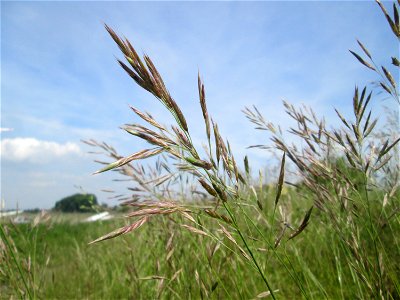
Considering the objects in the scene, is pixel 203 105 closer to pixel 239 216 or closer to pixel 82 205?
pixel 239 216

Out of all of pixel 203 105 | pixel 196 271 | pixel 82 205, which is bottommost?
pixel 196 271

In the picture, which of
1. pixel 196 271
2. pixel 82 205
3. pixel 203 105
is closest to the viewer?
pixel 203 105

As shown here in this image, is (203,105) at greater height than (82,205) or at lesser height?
greater

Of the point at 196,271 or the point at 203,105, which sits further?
the point at 196,271

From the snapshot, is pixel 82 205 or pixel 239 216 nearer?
pixel 239 216

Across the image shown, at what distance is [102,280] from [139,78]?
2.28 meters

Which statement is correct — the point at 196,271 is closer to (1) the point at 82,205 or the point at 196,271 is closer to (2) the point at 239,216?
(2) the point at 239,216

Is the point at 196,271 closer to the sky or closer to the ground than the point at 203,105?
closer to the ground

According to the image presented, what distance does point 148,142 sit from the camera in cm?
80

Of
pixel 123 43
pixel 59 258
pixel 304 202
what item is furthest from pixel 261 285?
pixel 59 258

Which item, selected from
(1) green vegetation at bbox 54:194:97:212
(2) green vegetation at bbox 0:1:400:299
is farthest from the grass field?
(1) green vegetation at bbox 54:194:97:212

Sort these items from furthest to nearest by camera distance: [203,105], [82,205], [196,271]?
[82,205], [196,271], [203,105]

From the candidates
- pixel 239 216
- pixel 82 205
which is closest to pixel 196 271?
pixel 239 216

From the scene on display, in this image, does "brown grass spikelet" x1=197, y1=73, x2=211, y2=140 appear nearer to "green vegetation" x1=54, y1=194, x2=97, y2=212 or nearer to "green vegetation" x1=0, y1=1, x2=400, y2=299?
"green vegetation" x1=0, y1=1, x2=400, y2=299
